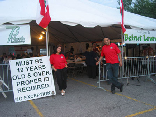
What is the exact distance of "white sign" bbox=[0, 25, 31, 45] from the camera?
5.29m

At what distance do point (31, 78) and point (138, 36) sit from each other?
19.2ft

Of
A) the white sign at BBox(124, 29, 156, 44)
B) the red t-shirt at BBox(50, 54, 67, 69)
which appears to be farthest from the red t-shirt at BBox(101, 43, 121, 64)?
the white sign at BBox(124, 29, 156, 44)

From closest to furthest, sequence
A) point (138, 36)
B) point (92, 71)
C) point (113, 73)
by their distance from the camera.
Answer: point (113, 73) < point (138, 36) < point (92, 71)

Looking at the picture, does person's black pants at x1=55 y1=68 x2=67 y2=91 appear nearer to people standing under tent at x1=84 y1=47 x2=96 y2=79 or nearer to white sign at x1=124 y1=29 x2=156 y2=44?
people standing under tent at x1=84 y1=47 x2=96 y2=79

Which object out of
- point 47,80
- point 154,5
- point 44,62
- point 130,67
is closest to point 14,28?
point 44,62

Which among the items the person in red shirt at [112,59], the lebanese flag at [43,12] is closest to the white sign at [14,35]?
the lebanese flag at [43,12]

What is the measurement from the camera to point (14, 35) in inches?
210

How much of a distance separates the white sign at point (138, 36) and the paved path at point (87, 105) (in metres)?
2.88

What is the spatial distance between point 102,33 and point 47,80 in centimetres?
771

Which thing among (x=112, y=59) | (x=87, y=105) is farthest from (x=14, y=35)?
(x=112, y=59)

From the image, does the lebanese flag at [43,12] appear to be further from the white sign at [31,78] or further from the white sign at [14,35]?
the white sign at [31,78]

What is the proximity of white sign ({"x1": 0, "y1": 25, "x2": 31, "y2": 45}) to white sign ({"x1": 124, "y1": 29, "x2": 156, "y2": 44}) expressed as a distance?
4724 mm

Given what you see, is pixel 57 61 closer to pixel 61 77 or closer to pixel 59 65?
pixel 59 65

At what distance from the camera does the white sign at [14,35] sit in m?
5.29
